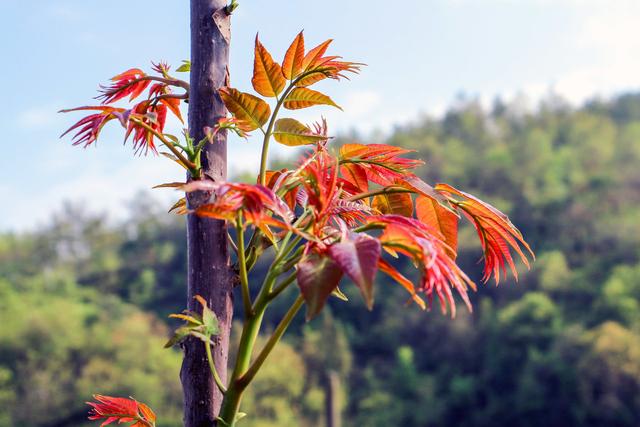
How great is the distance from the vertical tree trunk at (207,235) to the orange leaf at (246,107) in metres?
0.03

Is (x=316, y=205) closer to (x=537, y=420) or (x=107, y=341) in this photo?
(x=537, y=420)

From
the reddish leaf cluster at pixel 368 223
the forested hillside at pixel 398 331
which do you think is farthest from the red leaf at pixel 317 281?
the forested hillside at pixel 398 331

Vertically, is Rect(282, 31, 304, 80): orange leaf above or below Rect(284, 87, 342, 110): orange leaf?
above

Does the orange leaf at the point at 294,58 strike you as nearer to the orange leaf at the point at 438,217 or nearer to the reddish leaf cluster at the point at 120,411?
the orange leaf at the point at 438,217

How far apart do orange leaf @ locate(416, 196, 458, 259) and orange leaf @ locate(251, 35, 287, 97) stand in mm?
158

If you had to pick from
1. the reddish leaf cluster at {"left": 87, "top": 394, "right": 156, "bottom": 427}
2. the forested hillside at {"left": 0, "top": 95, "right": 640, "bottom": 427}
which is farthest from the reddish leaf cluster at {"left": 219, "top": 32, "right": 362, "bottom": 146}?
the forested hillside at {"left": 0, "top": 95, "right": 640, "bottom": 427}

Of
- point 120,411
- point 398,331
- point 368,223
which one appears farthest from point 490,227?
point 398,331

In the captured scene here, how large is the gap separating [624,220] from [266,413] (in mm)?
15838

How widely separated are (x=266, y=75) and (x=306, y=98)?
0.14 feet

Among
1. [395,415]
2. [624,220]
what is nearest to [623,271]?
[624,220]

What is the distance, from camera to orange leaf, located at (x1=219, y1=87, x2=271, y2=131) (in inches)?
Answer: 22.7

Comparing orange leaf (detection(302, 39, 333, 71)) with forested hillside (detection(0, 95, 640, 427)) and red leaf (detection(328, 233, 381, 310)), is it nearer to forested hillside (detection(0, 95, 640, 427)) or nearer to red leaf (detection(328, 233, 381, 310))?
red leaf (detection(328, 233, 381, 310))

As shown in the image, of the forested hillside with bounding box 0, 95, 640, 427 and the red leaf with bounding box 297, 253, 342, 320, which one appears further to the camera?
the forested hillside with bounding box 0, 95, 640, 427

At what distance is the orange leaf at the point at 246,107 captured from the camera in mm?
577
